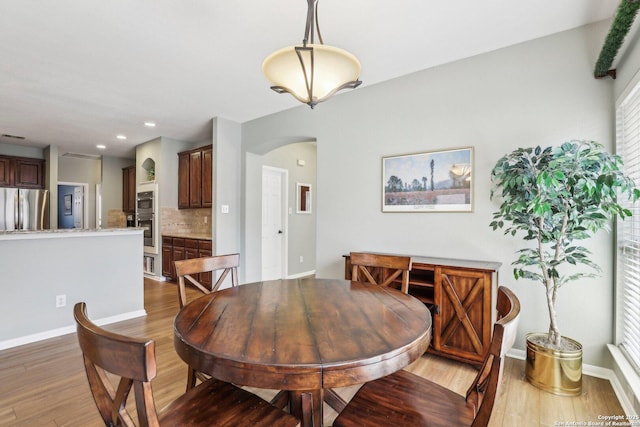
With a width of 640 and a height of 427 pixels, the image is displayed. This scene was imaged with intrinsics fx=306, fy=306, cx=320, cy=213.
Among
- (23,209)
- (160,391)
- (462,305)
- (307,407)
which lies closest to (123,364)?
(307,407)

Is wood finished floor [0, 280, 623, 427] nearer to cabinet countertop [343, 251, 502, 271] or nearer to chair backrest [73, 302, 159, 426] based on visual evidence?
cabinet countertop [343, 251, 502, 271]

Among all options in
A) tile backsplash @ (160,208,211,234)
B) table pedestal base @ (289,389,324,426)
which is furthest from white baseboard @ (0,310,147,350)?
table pedestal base @ (289,389,324,426)

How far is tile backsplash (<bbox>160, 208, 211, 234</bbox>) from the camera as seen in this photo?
5.62 m

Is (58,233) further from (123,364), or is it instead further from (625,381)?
(625,381)

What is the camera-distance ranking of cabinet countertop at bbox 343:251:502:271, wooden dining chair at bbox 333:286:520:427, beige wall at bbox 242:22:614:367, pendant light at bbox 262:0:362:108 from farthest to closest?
cabinet countertop at bbox 343:251:502:271 < beige wall at bbox 242:22:614:367 < pendant light at bbox 262:0:362:108 < wooden dining chair at bbox 333:286:520:427

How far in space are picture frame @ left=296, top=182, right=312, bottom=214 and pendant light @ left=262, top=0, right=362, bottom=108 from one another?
13.2 feet

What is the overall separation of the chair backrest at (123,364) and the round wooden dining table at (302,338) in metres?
0.23

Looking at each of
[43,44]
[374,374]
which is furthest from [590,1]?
[43,44]

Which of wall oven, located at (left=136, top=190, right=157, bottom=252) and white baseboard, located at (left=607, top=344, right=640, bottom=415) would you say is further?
wall oven, located at (left=136, top=190, right=157, bottom=252)

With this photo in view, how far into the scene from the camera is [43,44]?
8.23 feet

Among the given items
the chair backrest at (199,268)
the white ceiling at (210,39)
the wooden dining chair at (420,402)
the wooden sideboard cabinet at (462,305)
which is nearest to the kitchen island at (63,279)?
the white ceiling at (210,39)

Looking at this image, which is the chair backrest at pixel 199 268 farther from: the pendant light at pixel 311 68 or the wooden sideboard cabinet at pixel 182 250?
the wooden sideboard cabinet at pixel 182 250

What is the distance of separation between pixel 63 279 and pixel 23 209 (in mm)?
3973

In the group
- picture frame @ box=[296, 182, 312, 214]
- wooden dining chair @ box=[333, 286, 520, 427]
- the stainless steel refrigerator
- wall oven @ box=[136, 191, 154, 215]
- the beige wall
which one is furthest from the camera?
picture frame @ box=[296, 182, 312, 214]
